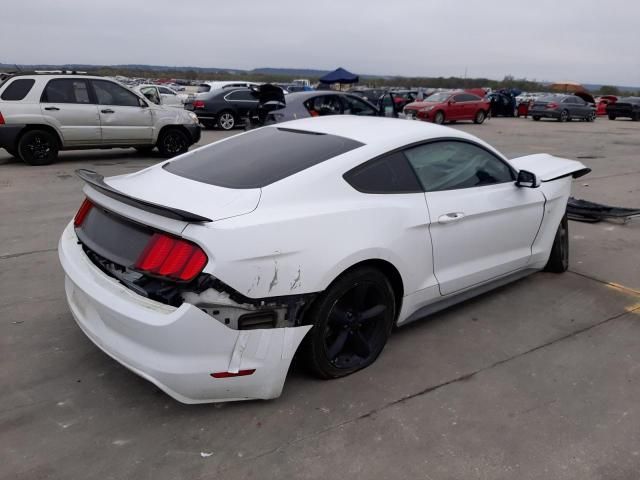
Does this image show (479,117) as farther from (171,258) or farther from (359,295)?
(171,258)

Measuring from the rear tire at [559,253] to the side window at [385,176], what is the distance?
2006 millimetres

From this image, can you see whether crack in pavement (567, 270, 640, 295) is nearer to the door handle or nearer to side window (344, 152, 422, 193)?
the door handle

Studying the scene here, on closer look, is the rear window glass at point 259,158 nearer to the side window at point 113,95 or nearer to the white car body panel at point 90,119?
the white car body panel at point 90,119

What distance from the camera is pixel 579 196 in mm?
8789

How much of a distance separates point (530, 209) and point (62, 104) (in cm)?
917

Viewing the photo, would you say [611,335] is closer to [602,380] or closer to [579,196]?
[602,380]

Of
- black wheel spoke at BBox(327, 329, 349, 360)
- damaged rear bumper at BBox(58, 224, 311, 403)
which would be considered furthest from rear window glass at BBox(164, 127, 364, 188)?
black wheel spoke at BBox(327, 329, 349, 360)

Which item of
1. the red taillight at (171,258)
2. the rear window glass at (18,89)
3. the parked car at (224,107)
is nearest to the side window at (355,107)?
the parked car at (224,107)

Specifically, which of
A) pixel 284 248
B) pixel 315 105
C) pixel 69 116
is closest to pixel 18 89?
pixel 69 116

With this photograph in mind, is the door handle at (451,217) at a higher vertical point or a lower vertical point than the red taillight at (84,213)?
higher

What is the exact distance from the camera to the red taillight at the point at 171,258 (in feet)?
8.32

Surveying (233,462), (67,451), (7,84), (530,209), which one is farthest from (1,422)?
(7,84)

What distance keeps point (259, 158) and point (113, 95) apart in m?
8.77

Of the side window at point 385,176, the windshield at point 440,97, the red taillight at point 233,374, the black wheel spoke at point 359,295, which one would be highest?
the windshield at point 440,97
